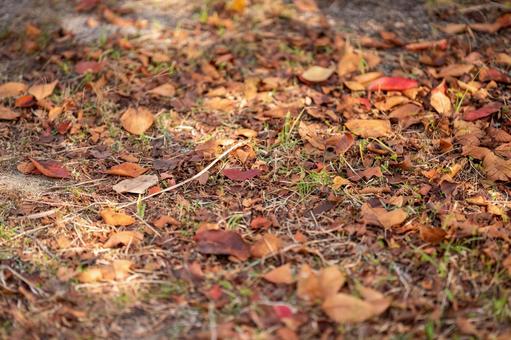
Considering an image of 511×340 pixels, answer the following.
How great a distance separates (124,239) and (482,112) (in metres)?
1.49

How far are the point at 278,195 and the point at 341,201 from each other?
0.72 feet

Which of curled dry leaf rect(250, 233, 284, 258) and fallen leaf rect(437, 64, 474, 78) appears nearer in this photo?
curled dry leaf rect(250, 233, 284, 258)

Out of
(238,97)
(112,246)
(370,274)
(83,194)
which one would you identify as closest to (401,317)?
(370,274)

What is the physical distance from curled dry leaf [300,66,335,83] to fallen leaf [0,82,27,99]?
48.1 inches

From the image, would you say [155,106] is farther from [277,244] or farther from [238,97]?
[277,244]

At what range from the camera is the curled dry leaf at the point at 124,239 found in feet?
6.72

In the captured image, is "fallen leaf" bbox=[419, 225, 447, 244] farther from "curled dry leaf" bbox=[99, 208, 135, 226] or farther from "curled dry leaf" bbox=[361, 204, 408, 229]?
"curled dry leaf" bbox=[99, 208, 135, 226]

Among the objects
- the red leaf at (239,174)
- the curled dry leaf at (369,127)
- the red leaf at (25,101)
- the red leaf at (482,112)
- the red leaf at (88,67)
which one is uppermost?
the red leaf at (88,67)

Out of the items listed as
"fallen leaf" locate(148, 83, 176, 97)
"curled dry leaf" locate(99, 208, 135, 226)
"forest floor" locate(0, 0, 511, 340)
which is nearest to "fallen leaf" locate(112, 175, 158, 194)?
"forest floor" locate(0, 0, 511, 340)

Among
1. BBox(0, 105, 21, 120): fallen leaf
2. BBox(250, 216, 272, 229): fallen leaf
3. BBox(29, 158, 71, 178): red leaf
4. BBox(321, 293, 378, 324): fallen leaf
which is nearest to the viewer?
BBox(321, 293, 378, 324): fallen leaf

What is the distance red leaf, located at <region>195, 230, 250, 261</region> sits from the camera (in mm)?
1977

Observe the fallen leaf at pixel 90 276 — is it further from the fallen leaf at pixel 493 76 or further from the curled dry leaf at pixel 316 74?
the fallen leaf at pixel 493 76

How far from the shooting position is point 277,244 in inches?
79.1

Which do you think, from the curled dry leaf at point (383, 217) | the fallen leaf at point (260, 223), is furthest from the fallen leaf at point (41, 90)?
the curled dry leaf at point (383, 217)
